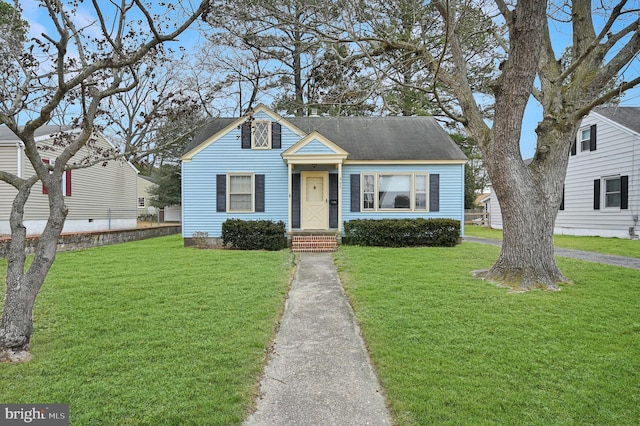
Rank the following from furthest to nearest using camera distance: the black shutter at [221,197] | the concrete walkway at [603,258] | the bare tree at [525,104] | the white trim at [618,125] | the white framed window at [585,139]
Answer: the white framed window at [585,139]
the white trim at [618,125]
the black shutter at [221,197]
the concrete walkway at [603,258]
the bare tree at [525,104]

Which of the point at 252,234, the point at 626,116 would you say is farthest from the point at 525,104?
the point at 626,116

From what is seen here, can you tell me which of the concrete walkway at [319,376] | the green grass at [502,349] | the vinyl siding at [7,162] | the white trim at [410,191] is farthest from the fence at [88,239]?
the green grass at [502,349]

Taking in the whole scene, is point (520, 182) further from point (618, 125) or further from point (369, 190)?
point (618, 125)

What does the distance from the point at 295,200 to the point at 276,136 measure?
2.41 metres

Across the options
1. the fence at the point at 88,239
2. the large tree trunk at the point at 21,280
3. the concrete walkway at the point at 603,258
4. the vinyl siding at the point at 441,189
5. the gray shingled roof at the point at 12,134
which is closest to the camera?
the large tree trunk at the point at 21,280

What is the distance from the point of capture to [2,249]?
9984 millimetres

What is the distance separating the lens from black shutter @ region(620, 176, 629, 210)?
45.8 feet

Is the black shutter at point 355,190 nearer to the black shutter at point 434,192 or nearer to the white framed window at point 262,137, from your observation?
the black shutter at point 434,192

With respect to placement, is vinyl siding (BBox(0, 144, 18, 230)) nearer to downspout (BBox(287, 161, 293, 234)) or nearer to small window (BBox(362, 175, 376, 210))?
downspout (BBox(287, 161, 293, 234))

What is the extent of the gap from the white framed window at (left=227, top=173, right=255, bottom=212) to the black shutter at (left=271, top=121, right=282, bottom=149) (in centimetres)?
140

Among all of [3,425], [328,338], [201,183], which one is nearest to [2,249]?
[201,183]

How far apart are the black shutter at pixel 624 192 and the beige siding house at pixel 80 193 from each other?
59.9ft

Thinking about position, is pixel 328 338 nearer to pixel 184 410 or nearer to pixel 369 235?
pixel 184 410

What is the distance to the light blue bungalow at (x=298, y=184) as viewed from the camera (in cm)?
1312
